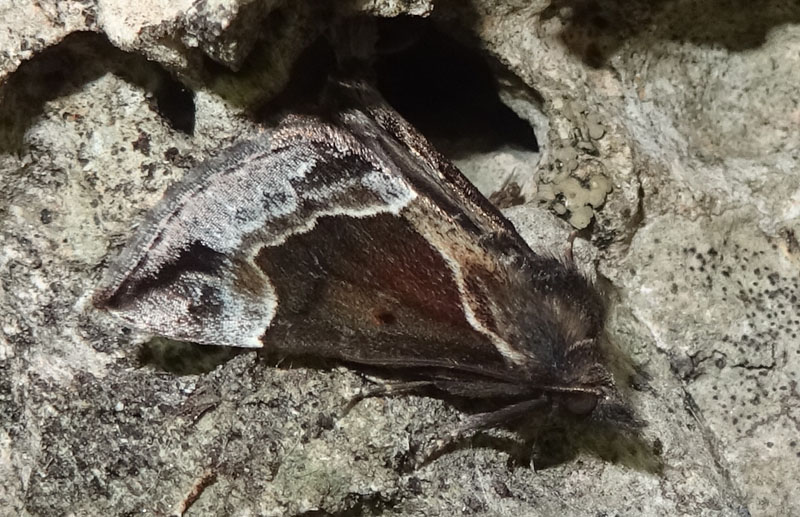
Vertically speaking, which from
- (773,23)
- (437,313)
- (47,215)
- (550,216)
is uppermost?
(773,23)

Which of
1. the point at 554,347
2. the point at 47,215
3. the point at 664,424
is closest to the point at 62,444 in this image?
the point at 47,215

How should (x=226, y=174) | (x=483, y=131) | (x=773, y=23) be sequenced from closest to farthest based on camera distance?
(x=226, y=174) < (x=773, y=23) < (x=483, y=131)

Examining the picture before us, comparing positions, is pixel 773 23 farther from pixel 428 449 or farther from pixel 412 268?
pixel 428 449

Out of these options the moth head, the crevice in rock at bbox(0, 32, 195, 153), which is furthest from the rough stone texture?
the moth head

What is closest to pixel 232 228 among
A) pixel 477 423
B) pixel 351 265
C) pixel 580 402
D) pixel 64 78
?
pixel 351 265

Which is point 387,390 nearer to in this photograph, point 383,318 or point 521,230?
point 383,318

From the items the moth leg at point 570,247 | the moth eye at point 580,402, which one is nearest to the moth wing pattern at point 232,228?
the moth leg at point 570,247

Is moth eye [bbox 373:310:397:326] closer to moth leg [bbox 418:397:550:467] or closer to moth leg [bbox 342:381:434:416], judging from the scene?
moth leg [bbox 342:381:434:416]
